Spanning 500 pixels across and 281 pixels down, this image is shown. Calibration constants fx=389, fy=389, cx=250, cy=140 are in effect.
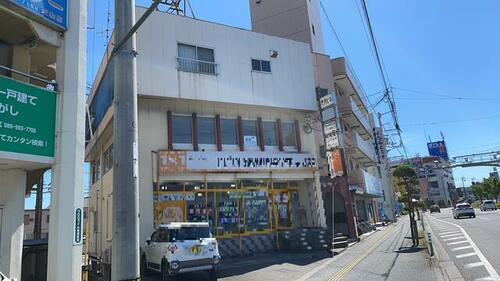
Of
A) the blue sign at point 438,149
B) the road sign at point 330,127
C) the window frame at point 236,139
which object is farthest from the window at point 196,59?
the blue sign at point 438,149

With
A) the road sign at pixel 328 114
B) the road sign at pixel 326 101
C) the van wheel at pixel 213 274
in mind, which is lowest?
the van wheel at pixel 213 274

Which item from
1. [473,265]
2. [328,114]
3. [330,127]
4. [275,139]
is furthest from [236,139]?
[473,265]

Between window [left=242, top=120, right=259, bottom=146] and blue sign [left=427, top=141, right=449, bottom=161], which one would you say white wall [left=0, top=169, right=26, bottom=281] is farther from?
blue sign [left=427, top=141, right=449, bottom=161]

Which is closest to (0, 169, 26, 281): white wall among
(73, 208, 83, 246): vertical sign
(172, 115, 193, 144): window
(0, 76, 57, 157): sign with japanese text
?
(0, 76, 57, 157): sign with japanese text

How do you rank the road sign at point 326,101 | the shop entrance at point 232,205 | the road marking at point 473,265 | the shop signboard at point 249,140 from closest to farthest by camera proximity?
1. the road marking at point 473,265
2. the shop entrance at point 232,205
3. the shop signboard at point 249,140
4. the road sign at point 326,101

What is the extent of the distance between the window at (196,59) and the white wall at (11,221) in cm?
1065

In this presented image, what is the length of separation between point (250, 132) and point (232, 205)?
3.96 m

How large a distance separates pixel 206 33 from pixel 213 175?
715cm

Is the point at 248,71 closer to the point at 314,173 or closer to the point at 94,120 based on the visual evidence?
the point at 314,173

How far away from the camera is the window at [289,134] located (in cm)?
2152

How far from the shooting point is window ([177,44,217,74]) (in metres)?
18.5

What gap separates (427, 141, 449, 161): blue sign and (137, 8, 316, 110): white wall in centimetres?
3795

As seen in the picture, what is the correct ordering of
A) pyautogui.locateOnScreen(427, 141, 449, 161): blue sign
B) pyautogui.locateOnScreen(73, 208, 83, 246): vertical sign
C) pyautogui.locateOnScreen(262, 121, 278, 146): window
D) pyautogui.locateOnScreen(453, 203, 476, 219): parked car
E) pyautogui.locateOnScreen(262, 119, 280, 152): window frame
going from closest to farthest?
pyautogui.locateOnScreen(73, 208, 83, 246): vertical sign, pyautogui.locateOnScreen(262, 119, 280, 152): window frame, pyautogui.locateOnScreen(262, 121, 278, 146): window, pyautogui.locateOnScreen(453, 203, 476, 219): parked car, pyautogui.locateOnScreen(427, 141, 449, 161): blue sign

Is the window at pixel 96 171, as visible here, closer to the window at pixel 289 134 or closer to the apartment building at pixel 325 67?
the window at pixel 289 134
